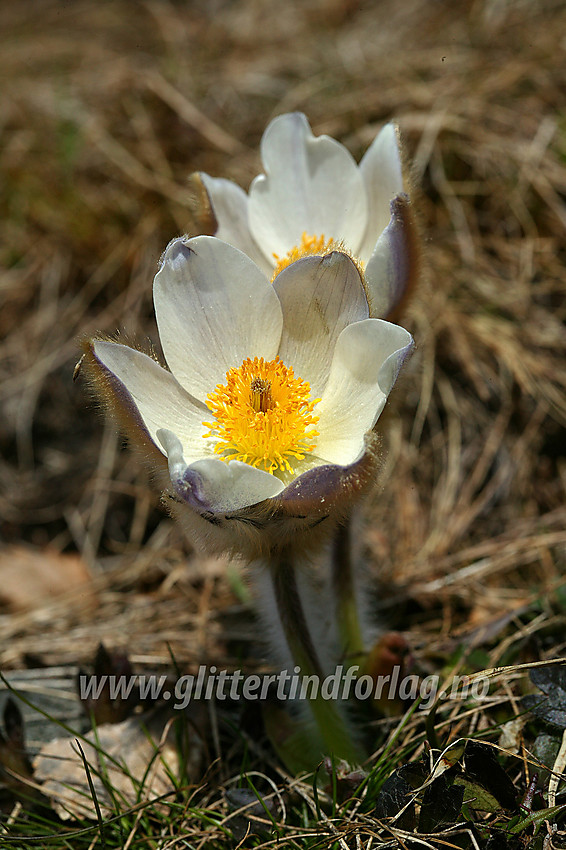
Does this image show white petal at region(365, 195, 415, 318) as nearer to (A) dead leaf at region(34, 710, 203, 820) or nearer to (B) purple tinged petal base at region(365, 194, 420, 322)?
(B) purple tinged petal base at region(365, 194, 420, 322)

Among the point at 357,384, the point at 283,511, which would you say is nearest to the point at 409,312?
the point at 357,384

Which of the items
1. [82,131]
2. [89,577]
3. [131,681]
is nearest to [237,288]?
[131,681]

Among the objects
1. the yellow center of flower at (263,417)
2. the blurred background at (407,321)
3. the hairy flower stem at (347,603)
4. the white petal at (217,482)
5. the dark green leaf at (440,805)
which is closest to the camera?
the white petal at (217,482)

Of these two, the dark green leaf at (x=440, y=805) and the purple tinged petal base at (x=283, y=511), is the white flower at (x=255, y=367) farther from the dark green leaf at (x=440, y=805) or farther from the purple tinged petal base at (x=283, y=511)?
the dark green leaf at (x=440, y=805)

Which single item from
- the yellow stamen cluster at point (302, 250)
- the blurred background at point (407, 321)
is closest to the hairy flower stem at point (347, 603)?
the blurred background at point (407, 321)

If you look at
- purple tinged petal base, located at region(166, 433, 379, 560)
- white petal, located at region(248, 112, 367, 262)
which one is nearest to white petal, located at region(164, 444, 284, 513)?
purple tinged petal base, located at region(166, 433, 379, 560)

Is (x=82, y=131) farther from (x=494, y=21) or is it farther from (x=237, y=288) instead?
(x=237, y=288)
